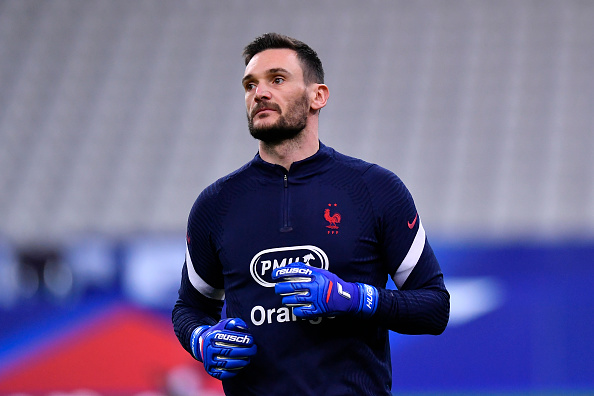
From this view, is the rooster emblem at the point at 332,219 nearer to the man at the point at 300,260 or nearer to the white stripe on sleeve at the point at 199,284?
the man at the point at 300,260

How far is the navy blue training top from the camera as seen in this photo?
2.64 metres

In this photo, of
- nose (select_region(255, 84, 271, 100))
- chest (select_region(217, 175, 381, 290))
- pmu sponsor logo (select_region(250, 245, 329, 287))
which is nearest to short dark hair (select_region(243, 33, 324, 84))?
nose (select_region(255, 84, 271, 100))

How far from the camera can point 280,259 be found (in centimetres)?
270

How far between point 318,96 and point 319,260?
611mm

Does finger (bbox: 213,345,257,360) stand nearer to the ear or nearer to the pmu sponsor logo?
the pmu sponsor logo

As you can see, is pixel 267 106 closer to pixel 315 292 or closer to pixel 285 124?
pixel 285 124

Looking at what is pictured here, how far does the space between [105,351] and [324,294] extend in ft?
14.7

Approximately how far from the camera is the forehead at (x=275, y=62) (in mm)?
2891

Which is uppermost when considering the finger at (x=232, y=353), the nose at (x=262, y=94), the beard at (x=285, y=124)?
the nose at (x=262, y=94)

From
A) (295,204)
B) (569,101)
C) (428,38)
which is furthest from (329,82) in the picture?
(295,204)

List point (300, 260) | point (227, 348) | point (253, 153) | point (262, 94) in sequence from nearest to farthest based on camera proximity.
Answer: point (227, 348)
point (300, 260)
point (262, 94)
point (253, 153)

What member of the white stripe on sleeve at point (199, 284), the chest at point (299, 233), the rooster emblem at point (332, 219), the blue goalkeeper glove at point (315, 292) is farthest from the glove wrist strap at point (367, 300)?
the white stripe on sleeve at point (199, 284)

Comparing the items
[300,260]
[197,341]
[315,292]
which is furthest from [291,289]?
[197,341]

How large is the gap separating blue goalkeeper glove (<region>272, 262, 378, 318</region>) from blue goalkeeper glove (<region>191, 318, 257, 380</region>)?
0.17 metres
